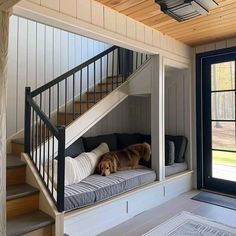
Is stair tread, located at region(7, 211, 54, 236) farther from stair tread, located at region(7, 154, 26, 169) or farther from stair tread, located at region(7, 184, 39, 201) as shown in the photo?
stair tread, located at region(7, 154, 26, 169)

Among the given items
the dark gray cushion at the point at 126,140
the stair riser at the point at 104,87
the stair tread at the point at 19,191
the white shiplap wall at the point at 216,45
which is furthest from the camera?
the dark gray cushion at the point at 126,140

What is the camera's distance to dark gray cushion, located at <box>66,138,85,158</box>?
3434mm

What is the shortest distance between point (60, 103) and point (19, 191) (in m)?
2.03

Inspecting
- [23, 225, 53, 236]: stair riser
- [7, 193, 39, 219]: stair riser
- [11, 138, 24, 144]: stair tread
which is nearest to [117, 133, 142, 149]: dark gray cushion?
[11, 138, 24, 144]: stair tread

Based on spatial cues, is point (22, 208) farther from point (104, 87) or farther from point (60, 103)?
point (104, 87)

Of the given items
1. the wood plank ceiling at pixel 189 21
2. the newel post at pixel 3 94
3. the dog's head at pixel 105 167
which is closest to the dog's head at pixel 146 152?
the dog's head at pixel 105 167

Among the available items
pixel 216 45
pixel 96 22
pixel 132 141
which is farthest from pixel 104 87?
pixel 216 45

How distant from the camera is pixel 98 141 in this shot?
3.87m

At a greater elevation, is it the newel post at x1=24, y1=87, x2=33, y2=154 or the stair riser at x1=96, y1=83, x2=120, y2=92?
the stair riser at x1=96, y1=83, x2=120, y2=92

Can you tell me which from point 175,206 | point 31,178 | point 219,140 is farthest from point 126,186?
point 219,140

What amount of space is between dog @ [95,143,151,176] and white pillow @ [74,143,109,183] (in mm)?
78

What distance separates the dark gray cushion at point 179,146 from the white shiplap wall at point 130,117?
77 centimetres

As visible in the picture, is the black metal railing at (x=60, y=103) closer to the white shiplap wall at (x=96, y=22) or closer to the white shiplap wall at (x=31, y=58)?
the white shiplap wall at (x=31, y=58)

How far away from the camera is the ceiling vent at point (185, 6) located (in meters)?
2.13
